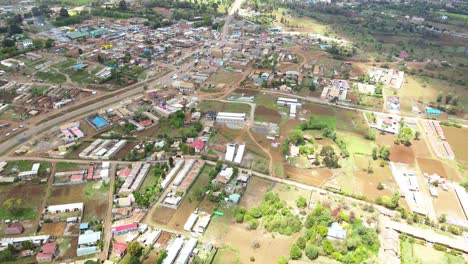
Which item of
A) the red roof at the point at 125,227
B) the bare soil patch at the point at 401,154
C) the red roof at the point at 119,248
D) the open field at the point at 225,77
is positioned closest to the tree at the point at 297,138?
the bare soil patch at the point at 401,154

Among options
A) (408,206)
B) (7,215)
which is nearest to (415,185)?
(408,206)

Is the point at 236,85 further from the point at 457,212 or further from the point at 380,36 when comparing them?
the point at 380,36

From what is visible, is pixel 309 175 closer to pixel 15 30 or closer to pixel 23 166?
pixel 23 166

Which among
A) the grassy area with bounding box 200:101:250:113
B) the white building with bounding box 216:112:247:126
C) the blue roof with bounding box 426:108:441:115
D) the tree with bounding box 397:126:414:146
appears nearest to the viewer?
the tree with bounding box 397:126:414:146

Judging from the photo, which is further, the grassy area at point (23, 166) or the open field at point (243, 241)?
the grassy area at point (23, 166)

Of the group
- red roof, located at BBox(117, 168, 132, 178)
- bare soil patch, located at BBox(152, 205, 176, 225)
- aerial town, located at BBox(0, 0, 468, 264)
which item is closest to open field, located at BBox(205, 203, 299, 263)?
aerial town, located at BBox(0, 0, 468, 264)

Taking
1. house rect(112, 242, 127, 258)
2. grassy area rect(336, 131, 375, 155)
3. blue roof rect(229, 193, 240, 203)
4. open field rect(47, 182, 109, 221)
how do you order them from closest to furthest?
house rect(112, 242, 127, 258) → open field rect(47, 182, 109, 221) → blue roof rect(229, 193, 240, 203) → grassy area rect(336, 131, 375, 155)

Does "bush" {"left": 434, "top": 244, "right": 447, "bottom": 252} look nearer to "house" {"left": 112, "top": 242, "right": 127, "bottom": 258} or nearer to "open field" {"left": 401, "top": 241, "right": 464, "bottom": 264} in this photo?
"open field" {"left": 401, "top": 241, "right": 464, "bottom": 264}

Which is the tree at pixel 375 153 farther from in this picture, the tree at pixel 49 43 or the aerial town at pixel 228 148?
the tree at pixel 49 43
